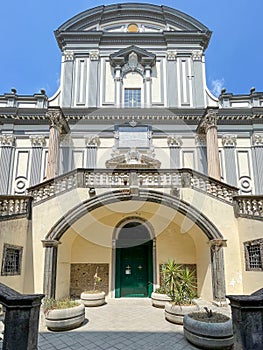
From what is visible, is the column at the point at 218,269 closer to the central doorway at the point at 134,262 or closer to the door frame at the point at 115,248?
the door frame at the point at 115,248

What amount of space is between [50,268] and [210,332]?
5.24 m

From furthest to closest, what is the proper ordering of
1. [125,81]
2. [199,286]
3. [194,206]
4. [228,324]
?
1. [125,81]
2. [199,286]
3. [194,206]
4. [228,324]

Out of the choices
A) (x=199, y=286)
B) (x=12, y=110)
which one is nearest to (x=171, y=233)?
(x=199, y=286)

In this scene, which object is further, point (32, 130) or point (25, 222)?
point (32, 130)

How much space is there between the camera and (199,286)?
10.2 metres

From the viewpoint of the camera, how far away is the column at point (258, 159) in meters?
14.1

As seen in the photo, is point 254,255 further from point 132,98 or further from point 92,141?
point 132,98

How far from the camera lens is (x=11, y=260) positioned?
7984 mm

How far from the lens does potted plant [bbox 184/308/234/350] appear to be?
Result: 5078mm

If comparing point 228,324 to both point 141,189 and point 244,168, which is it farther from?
point 244,168

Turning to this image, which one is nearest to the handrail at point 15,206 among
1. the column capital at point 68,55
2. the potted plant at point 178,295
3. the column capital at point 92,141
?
the potted plant at point 178,295

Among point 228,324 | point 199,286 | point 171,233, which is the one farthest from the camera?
point 171,233

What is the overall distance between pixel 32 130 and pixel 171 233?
9423 millimetres

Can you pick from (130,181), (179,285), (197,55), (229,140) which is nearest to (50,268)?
(130,181)
